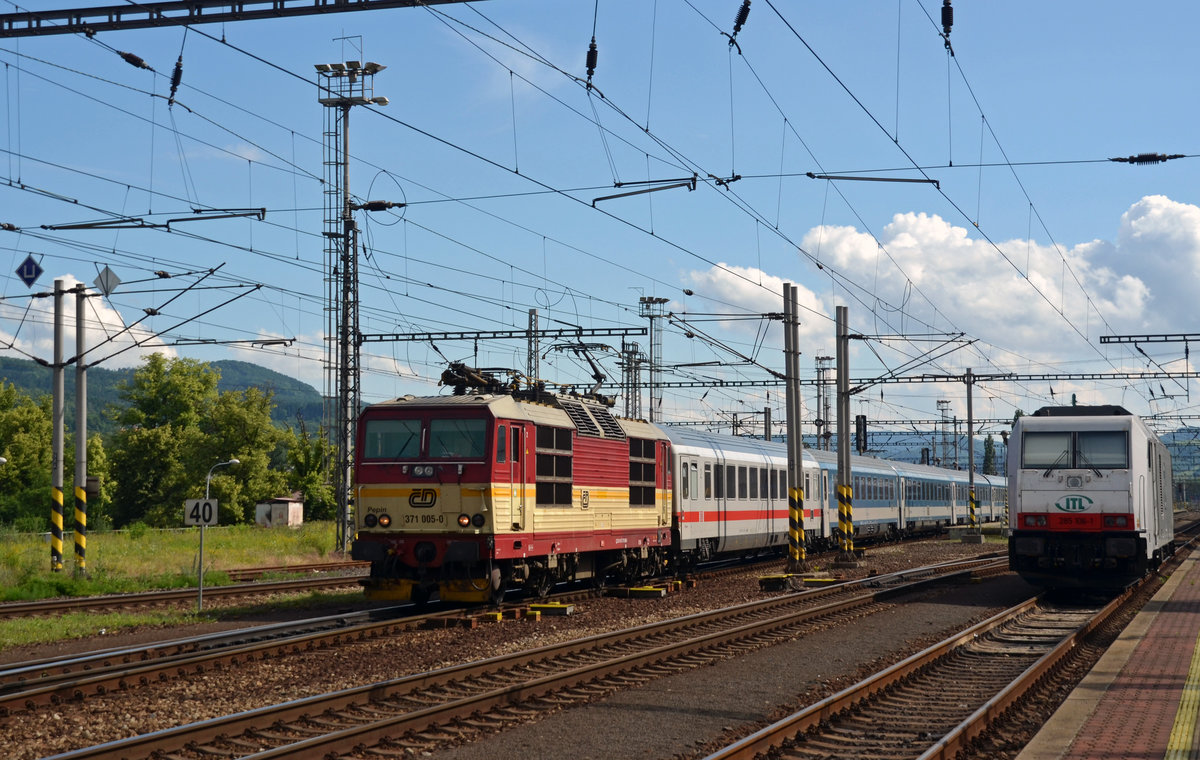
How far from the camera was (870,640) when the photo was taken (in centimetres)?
1677

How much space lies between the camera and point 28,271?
2497 cm

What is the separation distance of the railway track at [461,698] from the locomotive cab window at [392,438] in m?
5.05

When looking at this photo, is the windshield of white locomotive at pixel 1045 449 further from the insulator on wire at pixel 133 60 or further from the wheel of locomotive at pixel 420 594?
the insulator on wire at pixel 133 60

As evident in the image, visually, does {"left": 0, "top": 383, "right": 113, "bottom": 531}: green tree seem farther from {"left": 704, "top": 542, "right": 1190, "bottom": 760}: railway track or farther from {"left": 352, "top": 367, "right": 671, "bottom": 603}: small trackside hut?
{"left": 704, "top": 542, "right": 1190, "bottom": 760}: railway track

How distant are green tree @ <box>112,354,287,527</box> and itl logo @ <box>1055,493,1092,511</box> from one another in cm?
5509

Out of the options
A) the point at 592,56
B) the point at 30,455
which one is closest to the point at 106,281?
the point at 592,56

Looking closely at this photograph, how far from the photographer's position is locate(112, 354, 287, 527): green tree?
233 ft

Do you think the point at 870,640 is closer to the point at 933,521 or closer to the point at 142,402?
the point at 933,521

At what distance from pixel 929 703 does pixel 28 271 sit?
2065 cm

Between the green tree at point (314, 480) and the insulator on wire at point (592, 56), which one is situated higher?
the insulator on wire at point (592, 56)

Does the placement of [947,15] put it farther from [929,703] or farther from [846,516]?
[846,516]

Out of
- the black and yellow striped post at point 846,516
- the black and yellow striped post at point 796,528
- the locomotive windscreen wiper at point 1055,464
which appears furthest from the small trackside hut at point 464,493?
the black and yellow striped post at point 846,516

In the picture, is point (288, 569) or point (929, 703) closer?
point (929, 703)

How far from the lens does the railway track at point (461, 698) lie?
940 cm
